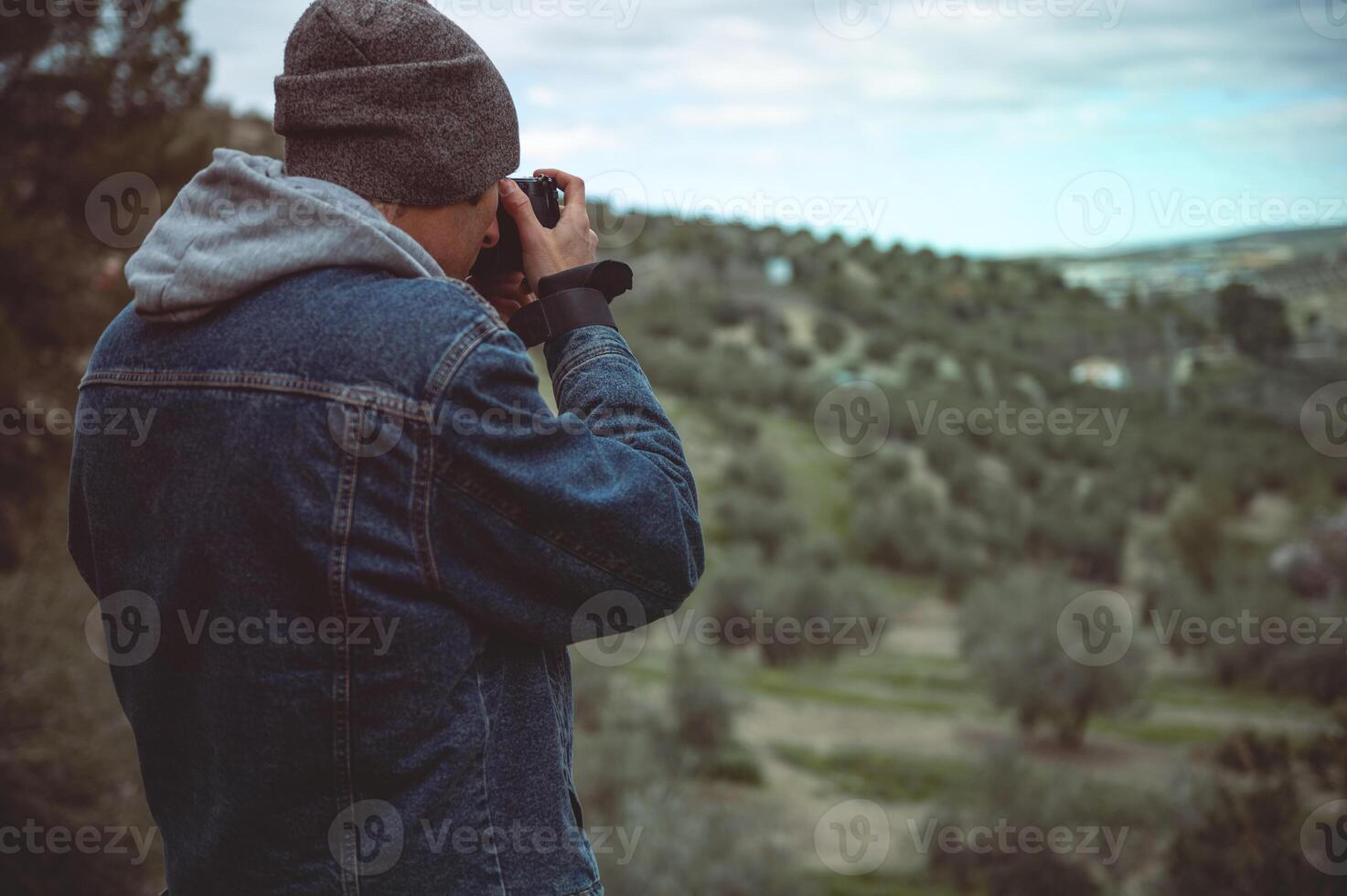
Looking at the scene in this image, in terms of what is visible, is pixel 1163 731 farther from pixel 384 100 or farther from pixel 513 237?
pixel 384 100

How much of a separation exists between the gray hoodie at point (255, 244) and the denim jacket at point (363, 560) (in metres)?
0.02

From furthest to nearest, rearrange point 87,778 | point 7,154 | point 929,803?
point 7,154 < point 929,803 < point 87,778

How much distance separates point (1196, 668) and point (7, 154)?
11818 millimetres

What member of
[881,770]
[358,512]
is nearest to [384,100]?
[358,512]

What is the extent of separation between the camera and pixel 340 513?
1.29m

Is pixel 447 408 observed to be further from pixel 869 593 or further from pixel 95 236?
pixel 869 593

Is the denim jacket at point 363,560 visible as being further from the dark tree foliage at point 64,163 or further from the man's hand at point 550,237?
the dark tree foliage at point 64,163

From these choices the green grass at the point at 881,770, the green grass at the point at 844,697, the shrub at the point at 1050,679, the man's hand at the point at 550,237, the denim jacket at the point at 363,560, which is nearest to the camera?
the denim jacket at the point at 363,560

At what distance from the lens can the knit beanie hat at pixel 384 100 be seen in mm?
1398

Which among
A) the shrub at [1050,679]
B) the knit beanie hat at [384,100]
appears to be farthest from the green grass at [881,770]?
the knit beanie hat at [384,100]

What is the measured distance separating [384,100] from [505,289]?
447 mm

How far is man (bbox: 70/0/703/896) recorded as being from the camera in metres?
1.30

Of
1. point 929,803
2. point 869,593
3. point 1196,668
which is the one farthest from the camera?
point 869,593

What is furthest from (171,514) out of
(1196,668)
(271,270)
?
(1196,668)
